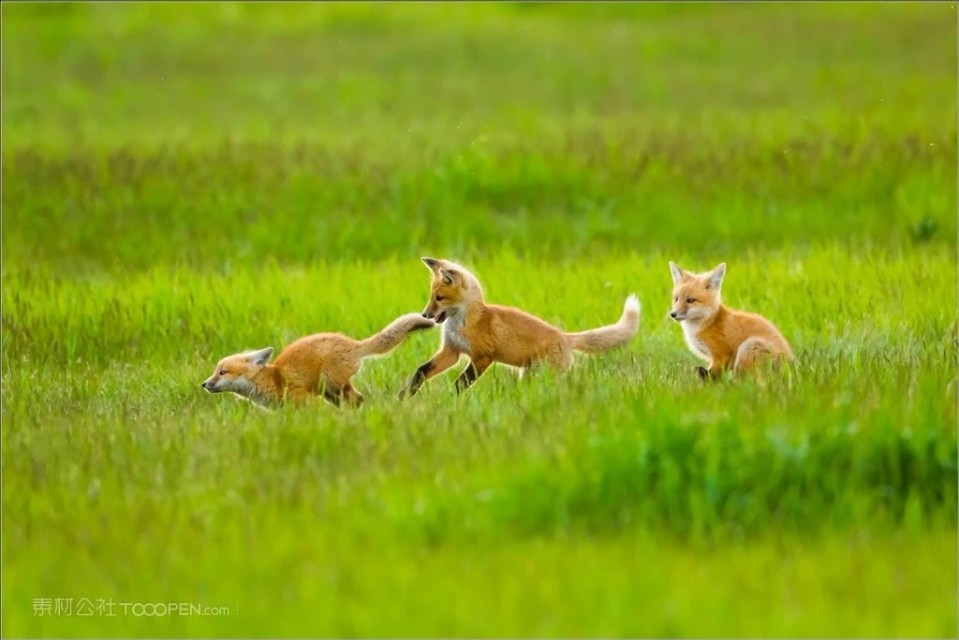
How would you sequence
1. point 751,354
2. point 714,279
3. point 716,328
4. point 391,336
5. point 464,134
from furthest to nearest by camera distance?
1. point 464,134
2. point 714,279
3. point 716,328
4. point 391,336
5. point 751,354

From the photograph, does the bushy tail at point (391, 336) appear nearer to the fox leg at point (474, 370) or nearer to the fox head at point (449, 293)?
the fox head at point (449, 293)

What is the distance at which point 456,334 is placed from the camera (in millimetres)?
9445

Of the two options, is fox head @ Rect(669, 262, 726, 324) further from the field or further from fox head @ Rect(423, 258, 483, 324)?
fox head @ Rect(423, 258, 483, 324)

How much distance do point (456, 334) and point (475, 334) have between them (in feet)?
0.43

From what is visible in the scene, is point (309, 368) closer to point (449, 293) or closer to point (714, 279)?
point (449, 293)

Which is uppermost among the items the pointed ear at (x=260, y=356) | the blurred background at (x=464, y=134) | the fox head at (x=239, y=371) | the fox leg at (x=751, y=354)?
the blurred background at (x=464, y=134)

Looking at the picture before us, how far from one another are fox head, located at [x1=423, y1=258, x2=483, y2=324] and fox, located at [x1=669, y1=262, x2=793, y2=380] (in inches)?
53.3

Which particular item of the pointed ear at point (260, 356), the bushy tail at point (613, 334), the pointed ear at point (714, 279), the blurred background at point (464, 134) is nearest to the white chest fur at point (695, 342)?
the pointed ear at point (714, 279)

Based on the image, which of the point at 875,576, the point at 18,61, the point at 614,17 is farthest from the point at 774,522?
the point at 614,17

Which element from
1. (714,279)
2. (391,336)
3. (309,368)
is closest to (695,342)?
(714,279)

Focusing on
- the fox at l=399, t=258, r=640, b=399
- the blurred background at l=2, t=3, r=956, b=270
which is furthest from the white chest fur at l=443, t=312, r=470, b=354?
the blurred background at l=2, t=3, r=956, b=270

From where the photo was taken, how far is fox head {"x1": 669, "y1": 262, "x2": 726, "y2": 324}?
31.0ft

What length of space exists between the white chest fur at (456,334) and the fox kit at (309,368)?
134 mm

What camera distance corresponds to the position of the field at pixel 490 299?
587 cm
